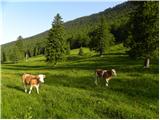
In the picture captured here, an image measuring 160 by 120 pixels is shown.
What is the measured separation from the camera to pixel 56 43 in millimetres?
69500

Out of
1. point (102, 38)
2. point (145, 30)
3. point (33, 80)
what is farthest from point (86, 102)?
point (102, 38)

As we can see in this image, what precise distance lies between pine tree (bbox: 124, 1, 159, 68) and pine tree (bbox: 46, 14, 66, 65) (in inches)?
1178

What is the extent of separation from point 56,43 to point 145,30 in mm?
32709

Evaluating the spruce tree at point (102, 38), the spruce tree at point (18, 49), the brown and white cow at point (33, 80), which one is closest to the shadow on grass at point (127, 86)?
the brown and white cow at point (33, 80)

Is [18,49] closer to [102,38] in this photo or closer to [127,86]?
[102,38]

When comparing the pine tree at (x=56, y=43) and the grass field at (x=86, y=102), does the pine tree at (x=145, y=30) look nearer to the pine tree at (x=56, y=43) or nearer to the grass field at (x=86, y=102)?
the grass field at (x=86, y=102)

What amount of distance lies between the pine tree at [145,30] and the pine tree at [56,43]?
1178 inches

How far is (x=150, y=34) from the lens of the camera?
3875cm

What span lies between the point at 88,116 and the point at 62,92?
19.5 feet

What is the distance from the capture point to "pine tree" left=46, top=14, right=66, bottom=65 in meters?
69.1

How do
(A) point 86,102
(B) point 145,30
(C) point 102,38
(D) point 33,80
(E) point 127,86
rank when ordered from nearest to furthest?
1. (A) point 86,102
2. (D) point 33,80
3. (E) point 127,86
4. (B) point 145,30
5. (C) point 102,38

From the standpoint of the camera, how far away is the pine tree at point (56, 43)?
69.1m

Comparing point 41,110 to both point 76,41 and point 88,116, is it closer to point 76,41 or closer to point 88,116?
point 88,116

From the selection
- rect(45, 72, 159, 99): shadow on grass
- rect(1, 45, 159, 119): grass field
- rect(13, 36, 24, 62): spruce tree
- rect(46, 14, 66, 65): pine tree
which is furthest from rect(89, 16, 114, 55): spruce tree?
rect(1, 45, 159, 119): grass field
